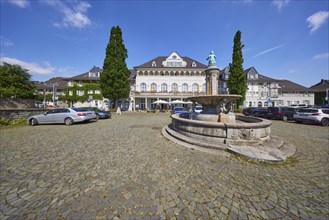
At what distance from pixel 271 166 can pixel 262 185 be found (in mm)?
1290

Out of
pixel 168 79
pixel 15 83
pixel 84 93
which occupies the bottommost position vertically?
pixel 15 83

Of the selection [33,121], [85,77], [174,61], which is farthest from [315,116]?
[85,77]

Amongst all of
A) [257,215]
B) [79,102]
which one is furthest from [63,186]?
[79,102]

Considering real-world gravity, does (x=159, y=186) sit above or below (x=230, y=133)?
below

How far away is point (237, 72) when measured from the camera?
2972 centimetres

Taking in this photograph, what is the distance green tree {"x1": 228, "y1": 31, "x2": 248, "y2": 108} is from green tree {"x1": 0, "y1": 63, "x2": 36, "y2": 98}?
124 feet

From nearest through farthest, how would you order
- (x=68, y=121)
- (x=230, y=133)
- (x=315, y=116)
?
(x=230, y=133) < (x=68, y=121) < (x=315, y=116)

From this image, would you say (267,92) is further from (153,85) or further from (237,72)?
(153,85)

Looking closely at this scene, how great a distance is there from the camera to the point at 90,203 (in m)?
2.31

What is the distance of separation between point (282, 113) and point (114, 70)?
2943 cm

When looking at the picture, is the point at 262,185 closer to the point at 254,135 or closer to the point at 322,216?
the point at 322,216

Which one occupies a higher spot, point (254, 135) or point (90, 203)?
point (254, 135)

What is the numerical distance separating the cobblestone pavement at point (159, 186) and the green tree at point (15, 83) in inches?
806

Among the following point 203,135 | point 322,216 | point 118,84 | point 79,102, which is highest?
point 118,84
